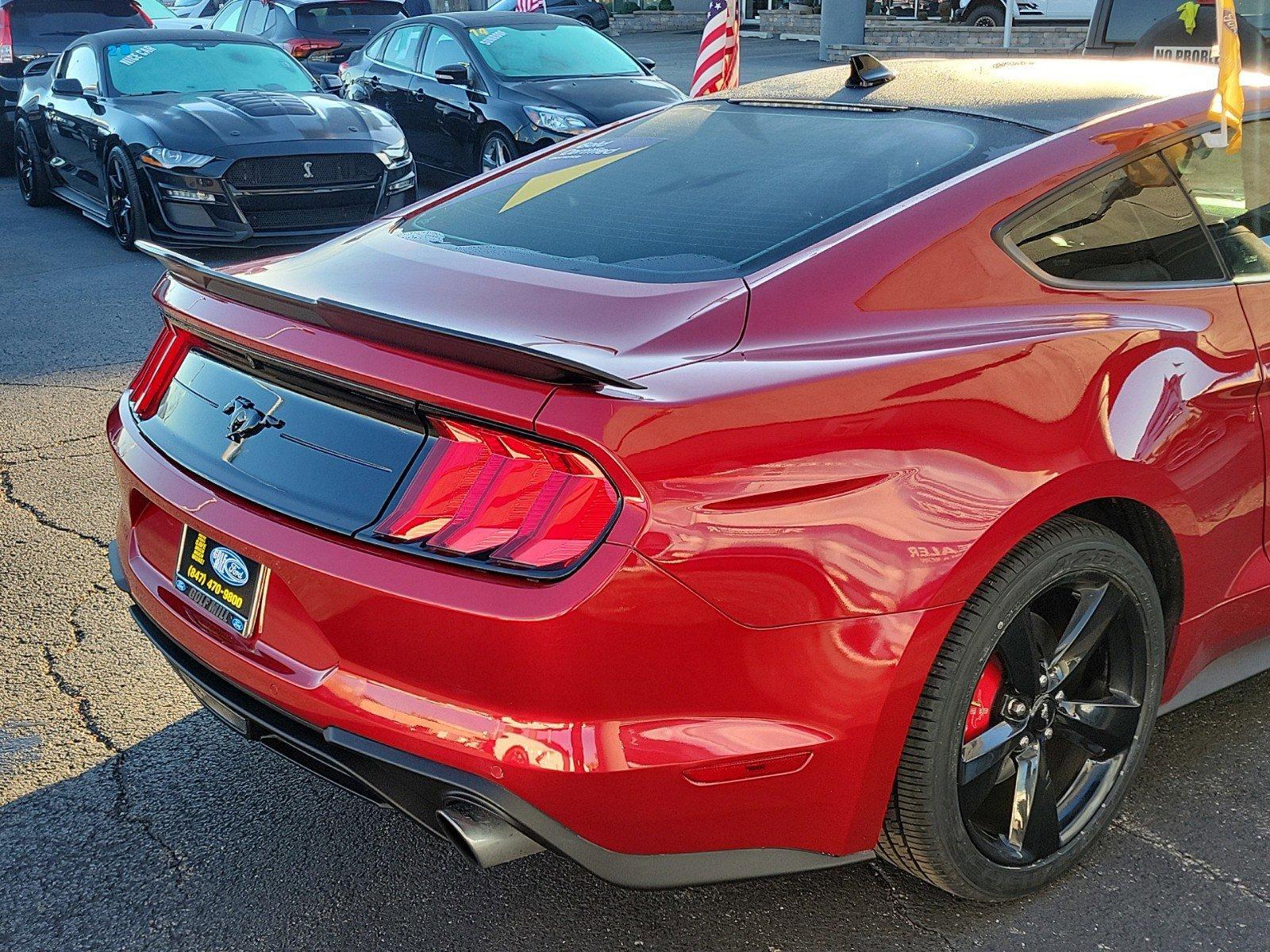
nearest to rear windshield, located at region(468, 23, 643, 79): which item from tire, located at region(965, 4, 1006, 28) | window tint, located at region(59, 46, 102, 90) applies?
window tint, located at region(59, 46, 102, 90)

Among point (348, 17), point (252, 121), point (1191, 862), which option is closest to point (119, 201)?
point (252, 121)

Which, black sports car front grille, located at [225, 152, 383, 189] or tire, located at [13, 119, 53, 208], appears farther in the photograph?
tire, located at [13, 119, 53, 208]

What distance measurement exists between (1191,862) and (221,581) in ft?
6.51

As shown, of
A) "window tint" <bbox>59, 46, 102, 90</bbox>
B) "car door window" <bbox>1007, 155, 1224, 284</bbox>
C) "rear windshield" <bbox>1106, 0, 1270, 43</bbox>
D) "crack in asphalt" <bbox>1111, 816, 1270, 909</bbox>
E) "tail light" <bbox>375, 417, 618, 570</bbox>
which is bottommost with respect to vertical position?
"crack in asphalt" <bbox>1111, 816, 1270, 909</bbox>

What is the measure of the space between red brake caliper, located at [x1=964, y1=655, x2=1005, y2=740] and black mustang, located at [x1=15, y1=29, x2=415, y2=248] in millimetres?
6785

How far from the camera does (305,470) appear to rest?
2.27m

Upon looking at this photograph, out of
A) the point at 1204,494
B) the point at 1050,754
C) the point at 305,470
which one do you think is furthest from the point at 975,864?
the point at 305,470

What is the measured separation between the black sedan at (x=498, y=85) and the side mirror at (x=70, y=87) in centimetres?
271

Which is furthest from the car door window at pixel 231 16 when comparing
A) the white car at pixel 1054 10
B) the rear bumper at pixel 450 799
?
the rear bumper at pixel 450 799

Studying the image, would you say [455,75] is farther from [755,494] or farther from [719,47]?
[755,494]

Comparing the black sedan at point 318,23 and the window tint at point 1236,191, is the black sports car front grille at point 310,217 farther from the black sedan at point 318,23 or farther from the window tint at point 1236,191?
the window tint at point 1236,191

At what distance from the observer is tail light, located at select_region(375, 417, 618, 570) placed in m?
2.00

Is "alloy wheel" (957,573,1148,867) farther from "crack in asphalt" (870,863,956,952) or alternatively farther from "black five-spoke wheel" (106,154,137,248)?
"black five-spoke wheel" (106,154,137,248)

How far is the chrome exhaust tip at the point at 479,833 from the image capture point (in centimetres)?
208
